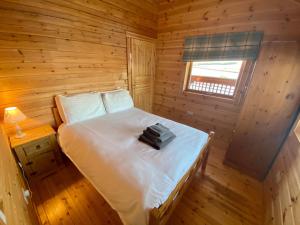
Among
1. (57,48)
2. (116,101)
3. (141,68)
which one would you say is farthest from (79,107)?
(141,68)

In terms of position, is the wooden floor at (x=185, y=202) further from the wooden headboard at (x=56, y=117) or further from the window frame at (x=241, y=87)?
the window frame at (x=241, y=87)

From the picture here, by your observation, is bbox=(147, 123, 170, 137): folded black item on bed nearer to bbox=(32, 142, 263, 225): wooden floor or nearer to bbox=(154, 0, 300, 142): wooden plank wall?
bbox=(32, 142, 263, 225): wooden floor

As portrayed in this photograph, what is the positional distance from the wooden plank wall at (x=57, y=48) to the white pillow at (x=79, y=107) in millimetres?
177

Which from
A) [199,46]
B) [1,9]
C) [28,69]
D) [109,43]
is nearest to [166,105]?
[199,46]

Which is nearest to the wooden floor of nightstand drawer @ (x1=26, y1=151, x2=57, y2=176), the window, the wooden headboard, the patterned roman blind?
nightstand drawer @ (x1=26, y1=151, x2=57, y2=176)

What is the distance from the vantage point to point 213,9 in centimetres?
224

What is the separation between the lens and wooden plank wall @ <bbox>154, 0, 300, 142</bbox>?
1.79 meters

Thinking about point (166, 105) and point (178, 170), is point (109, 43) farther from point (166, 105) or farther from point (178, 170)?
point (178, 170)

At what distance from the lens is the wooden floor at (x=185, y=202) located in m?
1.34

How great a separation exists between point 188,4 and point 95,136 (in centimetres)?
281

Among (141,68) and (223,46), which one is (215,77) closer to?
(223,46)

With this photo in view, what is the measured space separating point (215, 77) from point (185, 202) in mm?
2226

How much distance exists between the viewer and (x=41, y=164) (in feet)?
5.48

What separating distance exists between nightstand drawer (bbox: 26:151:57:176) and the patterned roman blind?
2.81 m
